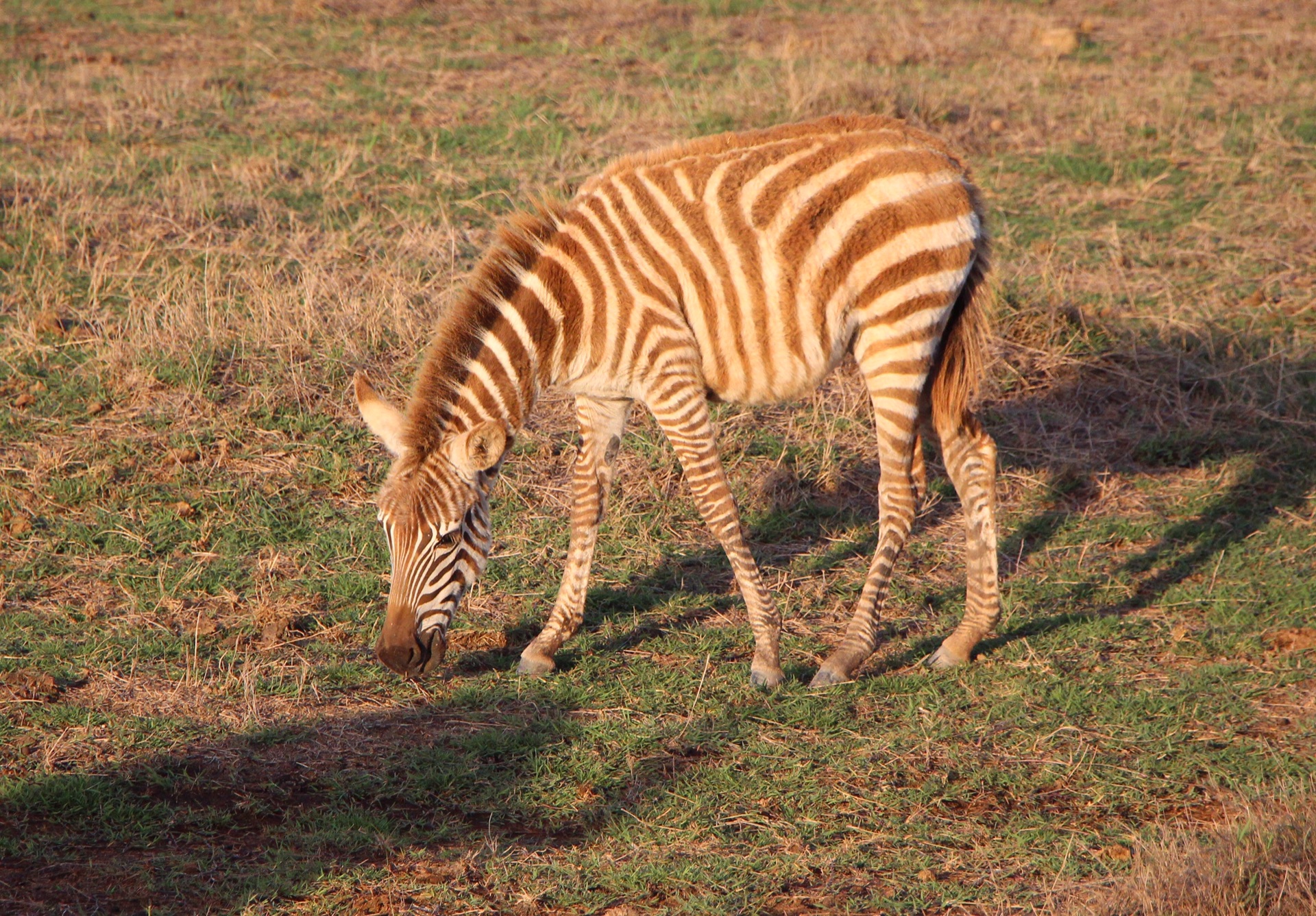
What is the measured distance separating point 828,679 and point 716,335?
1.78 m

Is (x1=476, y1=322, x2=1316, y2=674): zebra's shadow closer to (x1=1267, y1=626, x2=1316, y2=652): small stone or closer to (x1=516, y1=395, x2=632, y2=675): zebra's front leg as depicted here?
(x1=516, y1=395, x2=632, y2=675): zebra's front leg

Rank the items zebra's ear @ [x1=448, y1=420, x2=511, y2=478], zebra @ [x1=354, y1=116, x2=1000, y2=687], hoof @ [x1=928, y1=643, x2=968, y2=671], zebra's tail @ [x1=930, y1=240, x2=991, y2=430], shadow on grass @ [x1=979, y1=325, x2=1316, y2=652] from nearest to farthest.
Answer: zebra's ear @ [x1=448, y1=420, x2=511, y2=478]
zebra @ [x1=354, y1=116, x2=1000, y2=687]
hoof @ [x1=928, y1=643, x2=968, y2=671]
zebra's tail @ [x1=930, y1=240, x2=991, y2=430]
shadow on grass @ [x1=979, y1=325, x2=1316, y2=652]

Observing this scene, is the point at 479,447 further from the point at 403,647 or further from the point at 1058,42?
the point at 1058,42

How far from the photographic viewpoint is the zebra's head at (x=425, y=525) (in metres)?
5.46

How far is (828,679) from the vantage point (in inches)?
239

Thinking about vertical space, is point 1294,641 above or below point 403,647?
below

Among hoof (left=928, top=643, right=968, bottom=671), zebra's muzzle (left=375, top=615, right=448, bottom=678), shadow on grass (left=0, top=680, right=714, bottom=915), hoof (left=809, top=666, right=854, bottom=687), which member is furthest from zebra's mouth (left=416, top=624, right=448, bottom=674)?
hoof (left=928, top=643, right=968, bottom=671)

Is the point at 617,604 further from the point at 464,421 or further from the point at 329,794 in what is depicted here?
the point at 329,794

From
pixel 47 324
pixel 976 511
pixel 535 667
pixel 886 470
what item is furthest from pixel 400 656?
pixel 47 324

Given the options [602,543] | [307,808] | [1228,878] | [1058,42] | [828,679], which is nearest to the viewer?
[1228,878]

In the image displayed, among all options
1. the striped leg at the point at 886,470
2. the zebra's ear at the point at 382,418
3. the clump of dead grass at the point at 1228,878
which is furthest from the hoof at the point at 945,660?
the zebra's ear at the point at 382,418

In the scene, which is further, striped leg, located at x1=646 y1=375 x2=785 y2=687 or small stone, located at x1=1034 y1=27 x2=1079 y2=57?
small stone, located at x1=1034 y1=27 x2=1079 y2=57

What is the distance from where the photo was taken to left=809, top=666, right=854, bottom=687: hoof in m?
6.06

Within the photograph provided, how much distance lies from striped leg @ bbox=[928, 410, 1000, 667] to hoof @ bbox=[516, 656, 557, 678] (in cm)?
199
